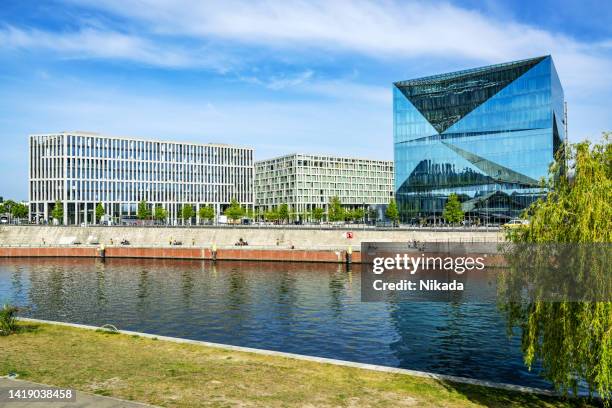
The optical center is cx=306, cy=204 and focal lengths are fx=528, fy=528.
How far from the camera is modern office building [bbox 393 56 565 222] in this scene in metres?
120

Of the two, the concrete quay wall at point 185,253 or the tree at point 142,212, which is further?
the tree at point 142,212

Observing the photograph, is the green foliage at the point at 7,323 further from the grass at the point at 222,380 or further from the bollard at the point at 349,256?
the bollard at the point at 349,256

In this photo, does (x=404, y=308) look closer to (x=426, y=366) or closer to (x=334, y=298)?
(x=334, y=298)

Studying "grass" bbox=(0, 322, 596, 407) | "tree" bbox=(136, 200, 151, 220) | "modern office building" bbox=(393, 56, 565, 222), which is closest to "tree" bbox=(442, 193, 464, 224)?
"modern office building" bbox=(393, 56, 565, 222)

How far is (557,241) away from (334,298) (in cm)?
3618

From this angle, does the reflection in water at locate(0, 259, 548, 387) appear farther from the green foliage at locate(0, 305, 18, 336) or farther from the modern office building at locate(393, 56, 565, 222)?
the modern office building at locate(393, 56, 565, 222)

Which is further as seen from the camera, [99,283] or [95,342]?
[99,283]

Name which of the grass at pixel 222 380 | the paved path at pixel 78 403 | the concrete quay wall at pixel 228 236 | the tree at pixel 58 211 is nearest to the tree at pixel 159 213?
the tree at pixel 58 211

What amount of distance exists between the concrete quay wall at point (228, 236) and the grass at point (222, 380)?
67657 millimetres

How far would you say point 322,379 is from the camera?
21.2 metres

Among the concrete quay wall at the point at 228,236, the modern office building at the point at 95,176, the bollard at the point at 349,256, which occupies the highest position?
the modern office building at the point at 95,176

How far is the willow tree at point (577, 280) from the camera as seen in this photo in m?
17.0

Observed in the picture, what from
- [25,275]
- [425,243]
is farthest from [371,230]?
[25,275]

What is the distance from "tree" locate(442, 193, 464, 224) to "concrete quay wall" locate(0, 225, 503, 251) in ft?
94.2
